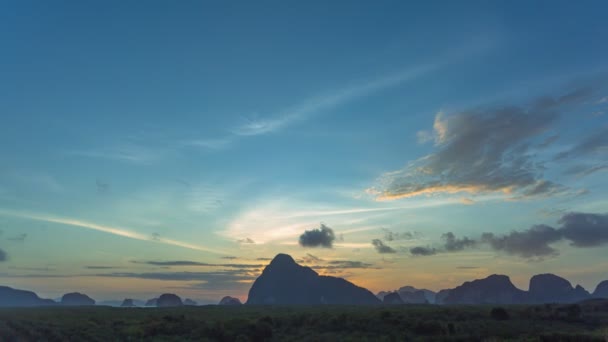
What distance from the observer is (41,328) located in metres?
41.8

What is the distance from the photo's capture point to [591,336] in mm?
33375

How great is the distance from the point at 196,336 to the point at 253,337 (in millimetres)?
6871

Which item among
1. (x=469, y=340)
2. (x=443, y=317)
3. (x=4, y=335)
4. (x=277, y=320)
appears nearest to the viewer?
(x=4, y=335)

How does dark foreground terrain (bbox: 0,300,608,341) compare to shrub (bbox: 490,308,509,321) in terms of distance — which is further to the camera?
shrub (bbox: 490,308,509,321)

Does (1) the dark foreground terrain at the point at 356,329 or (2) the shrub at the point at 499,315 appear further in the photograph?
(2) the shrub at the point at 499,315

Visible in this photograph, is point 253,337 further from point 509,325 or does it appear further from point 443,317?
point 509,325

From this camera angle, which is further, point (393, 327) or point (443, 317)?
point (443, 317)

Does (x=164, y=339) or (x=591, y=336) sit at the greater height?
(x=591, y=336)

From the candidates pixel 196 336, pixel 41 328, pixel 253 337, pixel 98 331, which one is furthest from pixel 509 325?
pixel 41 328

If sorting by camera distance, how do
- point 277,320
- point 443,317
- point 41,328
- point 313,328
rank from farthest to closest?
1. point 277,320
2. point 443,317
3. point 313,328
4. point 41,328

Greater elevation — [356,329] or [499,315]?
[499,315]

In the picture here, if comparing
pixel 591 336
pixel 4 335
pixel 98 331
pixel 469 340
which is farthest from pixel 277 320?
pixel 591 336

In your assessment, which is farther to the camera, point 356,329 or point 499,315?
point 499,315

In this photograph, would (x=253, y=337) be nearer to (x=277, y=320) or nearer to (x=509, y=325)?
(x=277, y=320)
